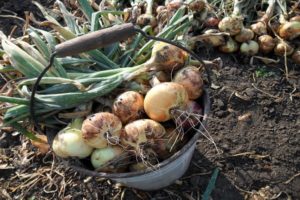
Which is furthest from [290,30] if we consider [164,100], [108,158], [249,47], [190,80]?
[108,158]

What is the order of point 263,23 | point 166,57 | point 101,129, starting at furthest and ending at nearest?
point 263,23 < point 166,57 < point 101,129

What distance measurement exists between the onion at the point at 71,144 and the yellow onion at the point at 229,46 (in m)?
1.07

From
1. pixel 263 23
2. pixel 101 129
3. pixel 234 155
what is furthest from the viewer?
pixel 263 23

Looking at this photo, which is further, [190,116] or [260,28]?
[260,28]

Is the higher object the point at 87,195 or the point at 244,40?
the point at 244,40

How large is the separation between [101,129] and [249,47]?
114 centimetres

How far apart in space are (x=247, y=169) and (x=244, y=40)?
0.74m

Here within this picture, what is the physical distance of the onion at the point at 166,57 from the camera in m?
1.27

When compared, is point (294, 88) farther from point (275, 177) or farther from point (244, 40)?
point (275, 177)

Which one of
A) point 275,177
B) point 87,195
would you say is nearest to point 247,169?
point 275,177

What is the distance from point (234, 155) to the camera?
1.68 meters

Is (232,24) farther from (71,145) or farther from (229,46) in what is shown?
(71,145)

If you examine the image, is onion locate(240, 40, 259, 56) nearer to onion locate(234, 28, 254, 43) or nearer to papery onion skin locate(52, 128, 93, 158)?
onion locate(234, 28, 254, 43)

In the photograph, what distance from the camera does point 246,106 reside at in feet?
6.04
